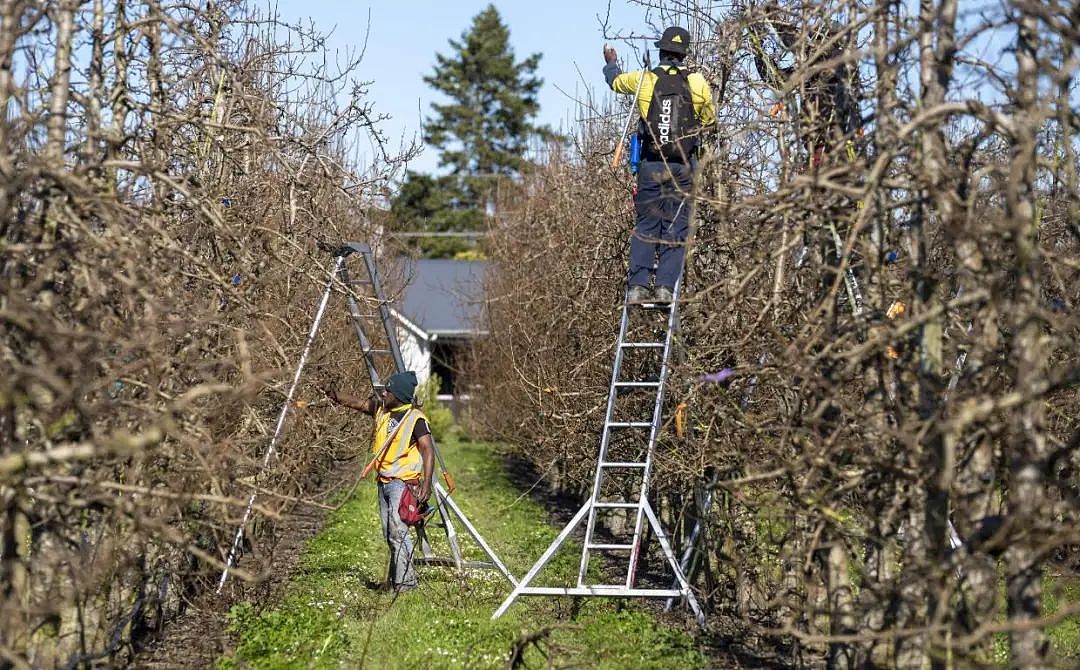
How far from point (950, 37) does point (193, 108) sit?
17.5ft

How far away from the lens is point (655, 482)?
11938 mm

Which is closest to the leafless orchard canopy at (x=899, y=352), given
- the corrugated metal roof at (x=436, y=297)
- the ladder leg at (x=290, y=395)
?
the ladder leg at (x=290, y=395)

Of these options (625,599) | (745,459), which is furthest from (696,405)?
(625,599)

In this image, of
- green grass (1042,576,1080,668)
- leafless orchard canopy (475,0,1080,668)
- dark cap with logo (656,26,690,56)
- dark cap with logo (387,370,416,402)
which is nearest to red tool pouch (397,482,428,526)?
dark cap with logo (387,370,416,402)

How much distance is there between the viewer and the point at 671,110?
10109mm

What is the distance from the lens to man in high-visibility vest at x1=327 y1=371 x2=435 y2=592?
10.7 m

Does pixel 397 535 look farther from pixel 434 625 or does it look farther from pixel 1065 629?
pixel 1065 629

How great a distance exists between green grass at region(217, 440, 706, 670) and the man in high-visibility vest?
327mm

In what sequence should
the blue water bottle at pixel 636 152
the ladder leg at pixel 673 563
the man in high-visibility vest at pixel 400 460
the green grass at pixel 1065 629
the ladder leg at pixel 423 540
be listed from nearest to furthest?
the green grass at pixel 1065 629, the ladder leg at pixel 673 563, the blue water bottle at pixel 636 152, the man in high-visibility vest at pixel 400 460, the ladder leg at pixel 423 540

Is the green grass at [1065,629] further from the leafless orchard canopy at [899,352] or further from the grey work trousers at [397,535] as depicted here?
the grey work trousers at [397,535]

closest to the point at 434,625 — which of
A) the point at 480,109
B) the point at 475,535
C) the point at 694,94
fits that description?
the point at 475,535

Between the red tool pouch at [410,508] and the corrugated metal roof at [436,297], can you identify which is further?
the corrugated metal roof at [436,297]

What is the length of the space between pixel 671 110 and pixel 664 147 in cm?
32

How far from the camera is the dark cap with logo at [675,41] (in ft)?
34.1
